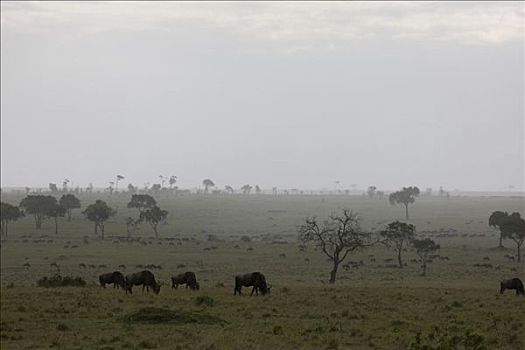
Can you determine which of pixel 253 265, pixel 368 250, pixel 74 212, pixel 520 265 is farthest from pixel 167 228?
pixel 520 265

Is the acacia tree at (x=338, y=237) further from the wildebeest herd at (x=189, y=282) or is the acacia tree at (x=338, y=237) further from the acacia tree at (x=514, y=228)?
the acacia tree at (x=514, y=228)

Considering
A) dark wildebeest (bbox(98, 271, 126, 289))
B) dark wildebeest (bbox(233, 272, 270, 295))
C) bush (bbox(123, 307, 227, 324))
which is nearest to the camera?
bush (bbox(123, 307, 227, 324))

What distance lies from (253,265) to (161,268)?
9.55 metres

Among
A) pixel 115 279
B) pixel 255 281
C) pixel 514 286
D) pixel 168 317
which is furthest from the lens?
pixel 115 279

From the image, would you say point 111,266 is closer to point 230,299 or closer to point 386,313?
point 230,299

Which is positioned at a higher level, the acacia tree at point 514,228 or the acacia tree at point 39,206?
the acacia tree at point 39,206

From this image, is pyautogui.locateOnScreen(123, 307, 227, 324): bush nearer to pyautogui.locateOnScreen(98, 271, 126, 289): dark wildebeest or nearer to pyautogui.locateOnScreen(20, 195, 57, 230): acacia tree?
pyautogui.locateOnScreen(98, 271, 126, 289): dark wildebeest

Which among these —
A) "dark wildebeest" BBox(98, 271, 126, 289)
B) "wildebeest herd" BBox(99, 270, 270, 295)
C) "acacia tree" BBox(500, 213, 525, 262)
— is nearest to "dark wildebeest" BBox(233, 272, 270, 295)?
"wildebeest herd" BBox(99, 270, 270, 295)

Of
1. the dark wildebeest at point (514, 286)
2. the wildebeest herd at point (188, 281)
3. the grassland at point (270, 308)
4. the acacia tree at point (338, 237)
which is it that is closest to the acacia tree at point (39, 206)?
the grassland at point (270, 308)

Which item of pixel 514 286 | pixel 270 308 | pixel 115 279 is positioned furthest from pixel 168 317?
pixel 514 286

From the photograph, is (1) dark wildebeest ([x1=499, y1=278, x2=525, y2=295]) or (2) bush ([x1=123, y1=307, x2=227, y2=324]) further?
(1) dark wildebeest ([x1=499, y1=278, x2=525, y2=295])

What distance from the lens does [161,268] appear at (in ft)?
215

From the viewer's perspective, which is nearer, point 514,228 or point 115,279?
point 115,279

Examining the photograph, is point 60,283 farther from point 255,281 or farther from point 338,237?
point 338,237
